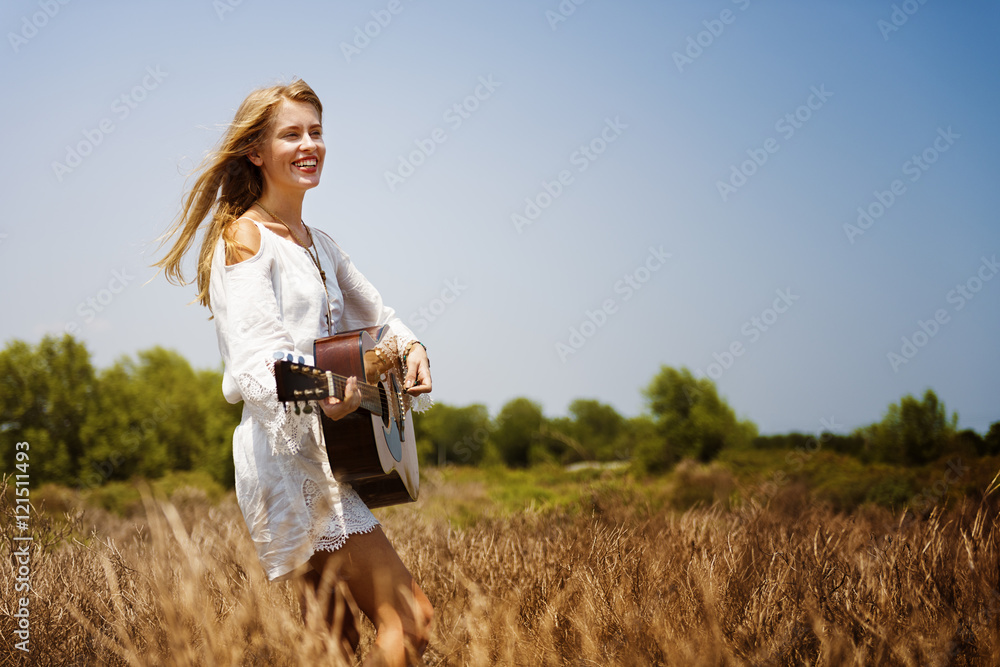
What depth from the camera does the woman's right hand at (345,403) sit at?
2.09 metres

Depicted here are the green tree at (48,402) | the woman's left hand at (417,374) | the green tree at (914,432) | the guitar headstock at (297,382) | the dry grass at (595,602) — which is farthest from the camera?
the green tree at (48,402)

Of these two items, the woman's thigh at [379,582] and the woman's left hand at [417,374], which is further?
the woman's left hand at [417,374]

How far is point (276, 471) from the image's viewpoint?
7.47 ft

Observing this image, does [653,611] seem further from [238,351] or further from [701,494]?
[701,494]

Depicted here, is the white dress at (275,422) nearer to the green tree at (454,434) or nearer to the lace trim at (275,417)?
the lace trim at (275,417)

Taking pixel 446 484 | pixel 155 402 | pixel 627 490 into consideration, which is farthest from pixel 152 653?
pixel 155 402

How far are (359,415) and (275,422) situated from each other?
0.26 m

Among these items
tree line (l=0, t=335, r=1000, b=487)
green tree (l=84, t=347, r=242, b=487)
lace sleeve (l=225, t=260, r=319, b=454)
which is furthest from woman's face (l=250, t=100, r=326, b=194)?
green tree (l=84, t=347, r=242, b=487)

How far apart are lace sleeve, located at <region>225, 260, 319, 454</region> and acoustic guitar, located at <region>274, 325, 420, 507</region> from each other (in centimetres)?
8

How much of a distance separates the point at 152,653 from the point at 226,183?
1.63 metres

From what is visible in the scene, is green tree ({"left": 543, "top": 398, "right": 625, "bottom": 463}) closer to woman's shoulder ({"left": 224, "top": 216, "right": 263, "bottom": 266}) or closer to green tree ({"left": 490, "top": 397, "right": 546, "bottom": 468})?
green tree ({"left": 490, "top": 397, "right": 546, "bottom": 468})

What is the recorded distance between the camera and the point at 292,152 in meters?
2.61

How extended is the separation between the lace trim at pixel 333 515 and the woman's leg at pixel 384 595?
0.03m

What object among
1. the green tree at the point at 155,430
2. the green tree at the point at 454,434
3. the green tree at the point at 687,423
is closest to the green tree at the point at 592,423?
the green tree at the point at 454,434
